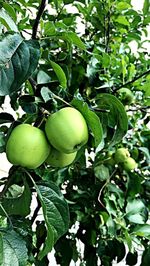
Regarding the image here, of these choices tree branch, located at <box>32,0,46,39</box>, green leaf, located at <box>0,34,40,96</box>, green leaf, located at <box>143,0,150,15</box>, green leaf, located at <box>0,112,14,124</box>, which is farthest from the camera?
green leaf, located at <box>143,0,150,15</box>

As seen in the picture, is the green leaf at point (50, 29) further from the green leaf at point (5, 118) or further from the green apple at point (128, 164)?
the green apple at point (128, 164)

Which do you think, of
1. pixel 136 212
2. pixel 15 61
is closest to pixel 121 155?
pixel 136 212

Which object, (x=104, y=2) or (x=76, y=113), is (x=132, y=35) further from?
(x=76, y=113)

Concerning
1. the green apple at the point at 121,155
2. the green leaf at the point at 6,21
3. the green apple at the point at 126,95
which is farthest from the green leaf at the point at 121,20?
the green leaf at the point at 6,21

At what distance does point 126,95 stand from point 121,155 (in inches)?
6.5

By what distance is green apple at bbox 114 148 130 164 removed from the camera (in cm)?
119

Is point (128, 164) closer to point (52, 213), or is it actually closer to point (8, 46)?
point (52, 213)

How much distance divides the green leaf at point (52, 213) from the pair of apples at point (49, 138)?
0.07 metres

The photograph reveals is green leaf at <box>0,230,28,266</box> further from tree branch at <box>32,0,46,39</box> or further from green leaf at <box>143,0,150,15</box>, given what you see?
green leaf at <box>143,0,150,15</box>

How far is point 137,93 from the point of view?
1.26 m

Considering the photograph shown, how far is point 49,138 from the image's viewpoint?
2.16 ft

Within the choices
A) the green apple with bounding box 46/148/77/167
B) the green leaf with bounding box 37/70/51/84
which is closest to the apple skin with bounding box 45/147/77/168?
the green apple with bounding box 46/148/77/167

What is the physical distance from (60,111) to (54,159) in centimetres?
8

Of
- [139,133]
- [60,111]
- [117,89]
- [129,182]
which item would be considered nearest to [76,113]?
[60,111]
